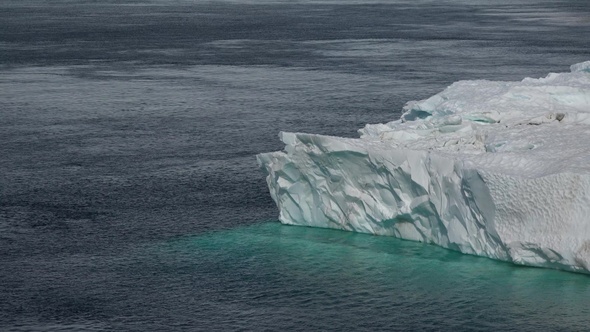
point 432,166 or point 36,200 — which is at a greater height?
point 432,166

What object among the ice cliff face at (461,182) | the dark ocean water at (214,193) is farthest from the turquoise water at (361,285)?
the ice cliff face at (461,182)

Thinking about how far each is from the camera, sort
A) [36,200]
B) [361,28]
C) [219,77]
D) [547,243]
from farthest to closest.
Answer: [361,28] < [219,77] < [36,200] < [547,243]

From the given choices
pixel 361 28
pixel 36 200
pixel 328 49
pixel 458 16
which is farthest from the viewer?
pixel 458 16

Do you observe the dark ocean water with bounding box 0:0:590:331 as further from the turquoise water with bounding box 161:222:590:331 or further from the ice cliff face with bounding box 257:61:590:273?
the ice cliff face with bounding box 257:61:590:273

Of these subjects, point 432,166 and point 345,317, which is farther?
point 432,166

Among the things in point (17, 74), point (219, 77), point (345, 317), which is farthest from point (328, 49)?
point (345, 317)

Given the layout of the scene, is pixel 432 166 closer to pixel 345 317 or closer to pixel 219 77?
pixel 345 317

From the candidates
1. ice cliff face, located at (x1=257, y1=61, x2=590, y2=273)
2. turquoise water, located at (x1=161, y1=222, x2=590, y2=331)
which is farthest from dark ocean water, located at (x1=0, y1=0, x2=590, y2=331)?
ice cliff face, located at (x1=257, y1=61, x2=590, y2=273)
